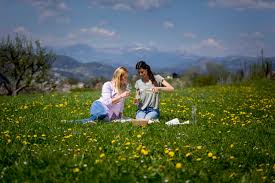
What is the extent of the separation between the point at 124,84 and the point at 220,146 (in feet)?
17.2

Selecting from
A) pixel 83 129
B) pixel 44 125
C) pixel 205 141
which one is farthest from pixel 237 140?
pixel 44 125

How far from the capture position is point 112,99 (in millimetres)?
12422

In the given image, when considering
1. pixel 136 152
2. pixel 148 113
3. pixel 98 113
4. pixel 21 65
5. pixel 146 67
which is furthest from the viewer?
pixel 21 65

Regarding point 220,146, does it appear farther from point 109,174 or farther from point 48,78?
point 48,78

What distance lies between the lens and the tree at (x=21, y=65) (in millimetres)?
43688

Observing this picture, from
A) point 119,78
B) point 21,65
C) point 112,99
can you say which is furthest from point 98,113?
point 21,65

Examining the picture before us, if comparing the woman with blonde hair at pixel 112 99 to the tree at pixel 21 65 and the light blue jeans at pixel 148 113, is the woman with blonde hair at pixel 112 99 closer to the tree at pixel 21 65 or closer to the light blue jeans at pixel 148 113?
the light blue jeans at pixel 148 113

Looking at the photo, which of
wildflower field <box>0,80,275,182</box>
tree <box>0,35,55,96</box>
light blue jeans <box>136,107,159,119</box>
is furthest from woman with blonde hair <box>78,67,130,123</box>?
tree <box>0,35,55,96</box>

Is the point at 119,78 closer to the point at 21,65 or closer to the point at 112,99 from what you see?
the point at 112,99

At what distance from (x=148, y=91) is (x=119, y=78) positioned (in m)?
1.09

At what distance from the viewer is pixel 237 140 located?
8883mm

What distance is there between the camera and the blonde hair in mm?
12405

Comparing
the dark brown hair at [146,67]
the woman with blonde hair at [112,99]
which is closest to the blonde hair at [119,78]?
the woman with blonde hair at [112,99]

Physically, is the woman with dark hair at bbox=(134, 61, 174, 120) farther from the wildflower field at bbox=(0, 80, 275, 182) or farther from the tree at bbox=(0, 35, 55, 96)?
the tree at bbox=(0, 35, 55, 96)
